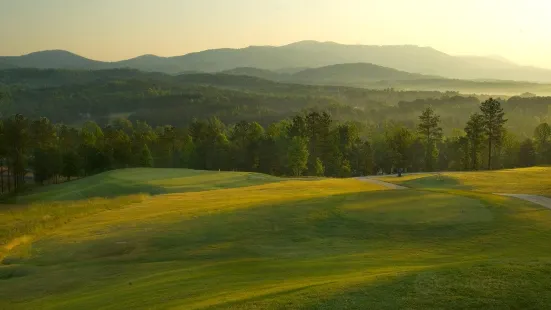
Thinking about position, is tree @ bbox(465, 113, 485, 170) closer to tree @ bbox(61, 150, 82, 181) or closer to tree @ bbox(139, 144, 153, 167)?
tree @ bbox(139, 144, 153, 167)

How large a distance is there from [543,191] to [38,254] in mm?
47283

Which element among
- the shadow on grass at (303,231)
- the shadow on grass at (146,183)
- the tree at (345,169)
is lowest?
the tree at (345,169)

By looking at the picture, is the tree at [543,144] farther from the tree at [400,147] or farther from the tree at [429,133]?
the tree at [400,147]

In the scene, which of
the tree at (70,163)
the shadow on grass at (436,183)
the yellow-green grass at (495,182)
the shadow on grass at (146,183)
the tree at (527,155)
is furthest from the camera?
the tree at (527,155)

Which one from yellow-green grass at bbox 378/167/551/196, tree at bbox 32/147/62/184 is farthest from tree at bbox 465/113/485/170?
tree at bbox 32/147/62/184

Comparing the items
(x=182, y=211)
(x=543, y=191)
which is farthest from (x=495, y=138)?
(x=182, y=211)

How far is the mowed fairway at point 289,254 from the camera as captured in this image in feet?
51.9

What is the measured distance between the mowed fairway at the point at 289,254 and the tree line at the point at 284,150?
6949cm

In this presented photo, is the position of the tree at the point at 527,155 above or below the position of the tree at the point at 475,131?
below

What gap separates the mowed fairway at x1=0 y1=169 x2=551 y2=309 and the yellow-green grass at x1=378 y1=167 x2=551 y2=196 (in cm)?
1458

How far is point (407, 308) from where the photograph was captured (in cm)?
1418

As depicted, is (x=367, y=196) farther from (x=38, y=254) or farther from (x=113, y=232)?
(x=38, y=254)

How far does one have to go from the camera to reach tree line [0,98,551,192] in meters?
116

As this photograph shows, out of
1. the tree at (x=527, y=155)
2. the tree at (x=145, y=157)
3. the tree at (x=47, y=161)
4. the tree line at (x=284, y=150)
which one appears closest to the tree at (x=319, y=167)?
the tree line at (x=284, y=150)
